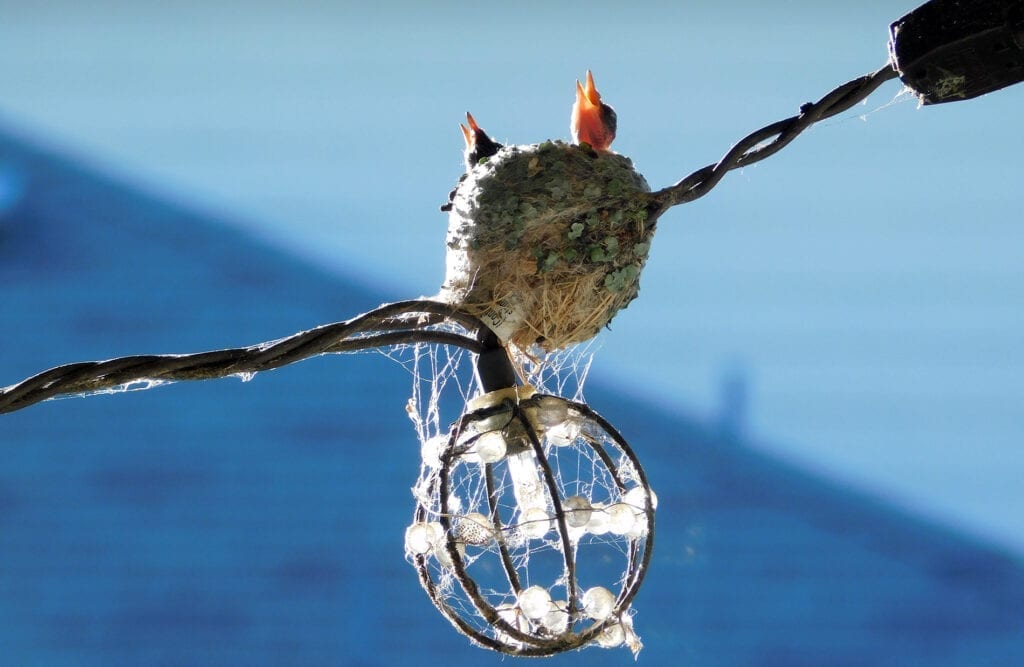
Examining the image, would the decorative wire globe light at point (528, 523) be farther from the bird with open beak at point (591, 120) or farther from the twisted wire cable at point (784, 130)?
the bird with open beak at point (591, 120)

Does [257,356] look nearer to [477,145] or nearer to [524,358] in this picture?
[524,358]

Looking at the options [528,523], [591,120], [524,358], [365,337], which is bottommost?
[528,523]

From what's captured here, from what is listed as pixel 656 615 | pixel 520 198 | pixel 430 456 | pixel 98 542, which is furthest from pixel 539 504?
pixel 98 542

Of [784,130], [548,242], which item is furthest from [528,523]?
[784,130]

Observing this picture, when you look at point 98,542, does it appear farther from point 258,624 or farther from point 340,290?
point 340,290

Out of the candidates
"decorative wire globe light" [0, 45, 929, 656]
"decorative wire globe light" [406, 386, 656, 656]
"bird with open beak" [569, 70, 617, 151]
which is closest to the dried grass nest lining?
"decorative wire globe light" [0, 45, 929, 656]

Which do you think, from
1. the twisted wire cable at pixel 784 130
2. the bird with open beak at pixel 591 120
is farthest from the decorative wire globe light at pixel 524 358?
the bird with open beak at pixel 591 120
